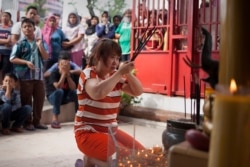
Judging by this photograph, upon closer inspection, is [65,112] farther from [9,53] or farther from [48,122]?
[9,53]

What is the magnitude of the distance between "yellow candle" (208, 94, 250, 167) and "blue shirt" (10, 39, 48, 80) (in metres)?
3.71

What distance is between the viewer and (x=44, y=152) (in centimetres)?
316

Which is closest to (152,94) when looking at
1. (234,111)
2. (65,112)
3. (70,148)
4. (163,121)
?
(163,121)

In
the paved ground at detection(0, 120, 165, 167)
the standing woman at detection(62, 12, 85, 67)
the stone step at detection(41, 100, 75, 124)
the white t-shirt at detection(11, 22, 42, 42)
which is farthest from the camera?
the standing woman at detection(62, 12, 85, 67)

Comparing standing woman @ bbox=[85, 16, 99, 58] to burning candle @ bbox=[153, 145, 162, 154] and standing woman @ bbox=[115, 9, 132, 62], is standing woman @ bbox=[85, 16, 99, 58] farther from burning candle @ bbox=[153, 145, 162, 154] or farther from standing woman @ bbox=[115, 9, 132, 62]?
burning candle @ bbox=[153, 145, 162, 154]

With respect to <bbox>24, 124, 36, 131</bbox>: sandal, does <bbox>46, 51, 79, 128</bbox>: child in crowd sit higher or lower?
higher

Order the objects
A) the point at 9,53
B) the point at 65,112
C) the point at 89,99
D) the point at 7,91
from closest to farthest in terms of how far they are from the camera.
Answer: the point at 89,99 < the point at 7,91 < the point at 9,53 < the point at 65,112

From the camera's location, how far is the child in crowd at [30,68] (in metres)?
3.96

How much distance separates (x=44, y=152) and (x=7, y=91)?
2.99 ft

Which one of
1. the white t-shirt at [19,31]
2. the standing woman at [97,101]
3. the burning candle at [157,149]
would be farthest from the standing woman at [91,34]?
the burning candle at [157,149]

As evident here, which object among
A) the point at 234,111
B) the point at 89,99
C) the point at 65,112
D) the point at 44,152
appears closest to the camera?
the point at 234,111

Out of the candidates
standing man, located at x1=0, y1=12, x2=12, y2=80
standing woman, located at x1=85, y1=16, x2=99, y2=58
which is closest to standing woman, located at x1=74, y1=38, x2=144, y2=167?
standing man, located at x1=0, y1=12, x2=12, y2=80

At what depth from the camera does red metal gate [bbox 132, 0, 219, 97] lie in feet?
14.5

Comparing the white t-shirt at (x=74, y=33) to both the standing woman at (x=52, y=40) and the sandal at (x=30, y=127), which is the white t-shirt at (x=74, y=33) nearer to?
the standing woman at (x=52, y=40)
